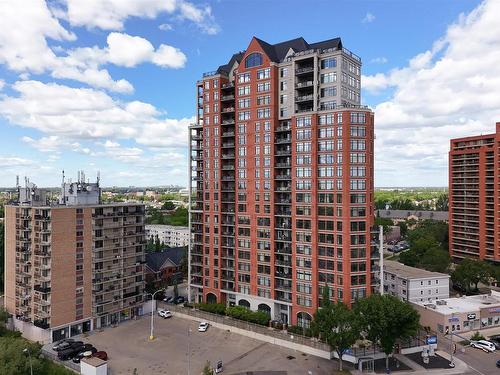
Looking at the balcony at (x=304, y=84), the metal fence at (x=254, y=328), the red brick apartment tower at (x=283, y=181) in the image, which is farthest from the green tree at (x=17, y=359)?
the balcony at (x=304, y=84)

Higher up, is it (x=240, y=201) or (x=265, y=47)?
(x=265, y=47)

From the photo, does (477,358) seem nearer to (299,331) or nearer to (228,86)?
(299,331)

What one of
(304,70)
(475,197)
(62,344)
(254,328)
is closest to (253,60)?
(304,70)

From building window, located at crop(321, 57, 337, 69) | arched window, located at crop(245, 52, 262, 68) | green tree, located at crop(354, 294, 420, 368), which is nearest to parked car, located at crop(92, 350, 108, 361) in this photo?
green tree, located at crop(354, 294, 420, 368)

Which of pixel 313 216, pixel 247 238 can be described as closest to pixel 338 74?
pixel 313 216

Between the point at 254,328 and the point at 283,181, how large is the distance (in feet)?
98.4

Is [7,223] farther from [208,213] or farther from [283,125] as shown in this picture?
[283,125]

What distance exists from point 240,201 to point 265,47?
34.2 m

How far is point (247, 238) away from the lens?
84.8m

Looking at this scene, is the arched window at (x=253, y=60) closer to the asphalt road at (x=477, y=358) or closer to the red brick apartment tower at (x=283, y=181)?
the red brick apartment tower at (x=283, y=181)

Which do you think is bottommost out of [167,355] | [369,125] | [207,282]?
[167,355]

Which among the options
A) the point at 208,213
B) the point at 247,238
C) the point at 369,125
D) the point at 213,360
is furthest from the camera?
the point at 208,213

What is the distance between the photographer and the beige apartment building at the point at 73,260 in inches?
2827

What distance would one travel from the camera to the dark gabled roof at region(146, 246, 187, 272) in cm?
10936
